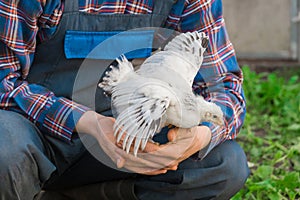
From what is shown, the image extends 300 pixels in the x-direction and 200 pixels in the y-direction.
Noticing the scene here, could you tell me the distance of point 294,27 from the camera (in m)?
4.18

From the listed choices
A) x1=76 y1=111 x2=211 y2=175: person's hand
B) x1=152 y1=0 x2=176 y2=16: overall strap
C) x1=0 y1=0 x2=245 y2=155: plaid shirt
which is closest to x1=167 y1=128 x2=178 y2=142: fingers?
x1=76 y1=111 x2=211 y2=175: person's hand

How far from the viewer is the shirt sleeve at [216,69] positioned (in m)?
2.05

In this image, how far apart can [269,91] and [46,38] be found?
1808 mm

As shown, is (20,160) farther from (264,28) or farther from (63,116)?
(264,28)

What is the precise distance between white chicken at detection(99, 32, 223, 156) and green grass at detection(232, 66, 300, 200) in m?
0.81

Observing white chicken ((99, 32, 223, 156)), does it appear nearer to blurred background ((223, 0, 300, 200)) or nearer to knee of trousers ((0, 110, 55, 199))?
knee of trousers ((0, 110, 55, 199))

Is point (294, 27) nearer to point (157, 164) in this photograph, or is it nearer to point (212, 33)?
point (212, 33)

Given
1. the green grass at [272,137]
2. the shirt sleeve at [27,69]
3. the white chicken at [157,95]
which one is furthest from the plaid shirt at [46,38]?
the green grass at [272,137]

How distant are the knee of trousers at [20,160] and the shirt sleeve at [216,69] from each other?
51 centimetres

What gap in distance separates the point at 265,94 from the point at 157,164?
1.82m

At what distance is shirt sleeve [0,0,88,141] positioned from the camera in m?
1.85

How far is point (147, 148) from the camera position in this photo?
174cm

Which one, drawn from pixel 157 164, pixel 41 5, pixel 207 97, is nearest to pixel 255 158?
pixel 207 97

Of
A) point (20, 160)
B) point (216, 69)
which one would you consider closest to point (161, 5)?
point (216, 69)
